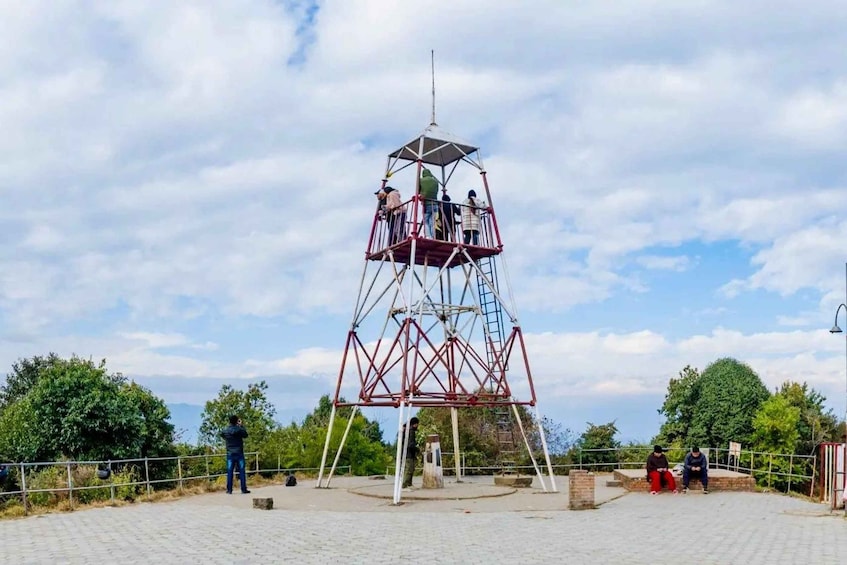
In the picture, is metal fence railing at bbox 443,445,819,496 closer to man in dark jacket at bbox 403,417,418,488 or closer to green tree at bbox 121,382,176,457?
man in dark jacket at bbox 403,417,418,488

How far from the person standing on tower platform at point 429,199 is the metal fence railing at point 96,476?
751 centimetres

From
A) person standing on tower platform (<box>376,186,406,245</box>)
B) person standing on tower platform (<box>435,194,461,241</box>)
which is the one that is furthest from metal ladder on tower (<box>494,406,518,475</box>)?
person standing on tower platform (<box>376,186,406,245</box>)

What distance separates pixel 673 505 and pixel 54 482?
44.0 ft

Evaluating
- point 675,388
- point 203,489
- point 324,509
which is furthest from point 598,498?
point 675,388

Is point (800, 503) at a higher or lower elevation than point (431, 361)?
lower

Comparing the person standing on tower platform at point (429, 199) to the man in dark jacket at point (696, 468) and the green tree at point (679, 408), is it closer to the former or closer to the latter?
the man in dark jacket at point (696, 468)

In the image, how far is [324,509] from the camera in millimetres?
16203

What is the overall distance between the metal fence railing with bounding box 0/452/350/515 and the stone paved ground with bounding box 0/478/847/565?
2.16ft

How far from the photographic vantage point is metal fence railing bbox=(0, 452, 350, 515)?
15.5 m

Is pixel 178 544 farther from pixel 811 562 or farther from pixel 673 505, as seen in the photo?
pixel 673 505

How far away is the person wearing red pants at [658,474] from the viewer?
19438 millimetres

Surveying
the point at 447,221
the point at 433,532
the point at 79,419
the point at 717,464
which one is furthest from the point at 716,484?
the point at 79,419

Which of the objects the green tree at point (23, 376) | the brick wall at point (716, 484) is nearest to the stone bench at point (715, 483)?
the brick wall at point (716, 484)

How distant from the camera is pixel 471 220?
21578 mm
